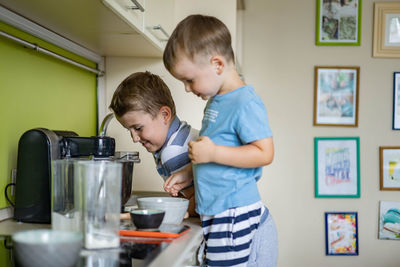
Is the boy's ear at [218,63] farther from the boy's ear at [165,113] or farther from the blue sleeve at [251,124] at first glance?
the boy's ear at [165,113]

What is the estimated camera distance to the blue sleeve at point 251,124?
100 cm

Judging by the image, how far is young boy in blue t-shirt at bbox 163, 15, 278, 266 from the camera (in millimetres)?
1019

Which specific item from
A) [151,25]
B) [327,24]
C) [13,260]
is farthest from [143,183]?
[327,24]

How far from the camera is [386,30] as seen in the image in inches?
103

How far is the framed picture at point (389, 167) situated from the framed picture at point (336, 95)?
0.24 metres

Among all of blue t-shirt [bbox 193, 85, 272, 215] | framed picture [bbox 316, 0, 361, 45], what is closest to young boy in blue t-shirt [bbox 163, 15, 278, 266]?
blue t-shirt [bbox 193, 85, 272, 215]

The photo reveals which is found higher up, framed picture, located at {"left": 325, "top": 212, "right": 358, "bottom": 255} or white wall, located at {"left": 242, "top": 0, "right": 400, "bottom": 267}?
white wall, located at {"left": 242, "top": 0, "right": 400, "bottom": 267}

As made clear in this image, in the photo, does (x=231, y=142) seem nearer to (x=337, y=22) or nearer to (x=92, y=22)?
(x=92, y=22)

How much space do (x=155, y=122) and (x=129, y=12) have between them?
12.6 inches

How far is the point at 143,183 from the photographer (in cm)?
184

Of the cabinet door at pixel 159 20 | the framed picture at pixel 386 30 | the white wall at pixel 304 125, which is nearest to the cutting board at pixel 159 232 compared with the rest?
the cabinet door at pixel 159 20

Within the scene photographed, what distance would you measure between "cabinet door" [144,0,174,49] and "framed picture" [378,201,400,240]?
171cm

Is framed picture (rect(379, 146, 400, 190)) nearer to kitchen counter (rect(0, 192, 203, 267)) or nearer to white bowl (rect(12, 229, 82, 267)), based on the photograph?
kitchen counter (rect(0, 192, 203, 267))

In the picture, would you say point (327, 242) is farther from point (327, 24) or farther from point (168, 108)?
point (168, 108)
